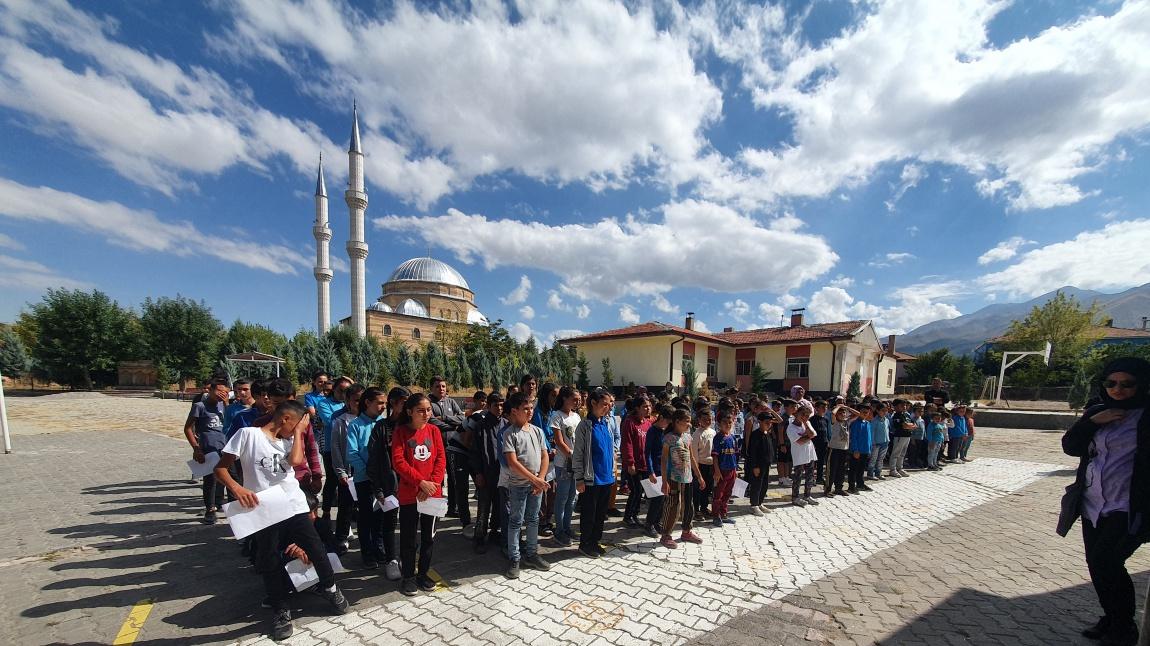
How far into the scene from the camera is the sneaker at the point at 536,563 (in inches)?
158

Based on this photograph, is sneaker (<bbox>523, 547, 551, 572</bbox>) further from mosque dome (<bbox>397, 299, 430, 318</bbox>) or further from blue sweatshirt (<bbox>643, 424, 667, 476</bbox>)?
mosque dome (<bbox>397, 299, 430, 318</bbox>)

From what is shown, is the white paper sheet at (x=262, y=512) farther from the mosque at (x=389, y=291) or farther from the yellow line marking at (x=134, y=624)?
the mosque at (x=389, y=291)

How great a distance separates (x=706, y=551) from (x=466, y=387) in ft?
95.8

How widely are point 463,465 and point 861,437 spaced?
6.56 meters

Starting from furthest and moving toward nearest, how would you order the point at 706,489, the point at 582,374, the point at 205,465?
the point at 582,374 < the point at 706,489 < the point at 205,465

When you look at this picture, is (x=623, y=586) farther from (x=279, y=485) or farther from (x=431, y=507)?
(x=279, y=485)

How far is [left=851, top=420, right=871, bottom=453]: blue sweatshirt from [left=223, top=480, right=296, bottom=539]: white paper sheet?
26.4 ft

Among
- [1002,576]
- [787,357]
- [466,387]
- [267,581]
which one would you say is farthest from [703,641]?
[466,387]

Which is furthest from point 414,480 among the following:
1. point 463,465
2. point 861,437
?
point 861,437

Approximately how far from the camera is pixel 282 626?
2887 millimetres

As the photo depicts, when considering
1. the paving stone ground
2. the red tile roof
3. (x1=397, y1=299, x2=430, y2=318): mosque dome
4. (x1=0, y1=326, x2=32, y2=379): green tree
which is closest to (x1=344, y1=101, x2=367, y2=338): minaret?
(x1=397, y1=299, x2=430, y2=318): mosque dome

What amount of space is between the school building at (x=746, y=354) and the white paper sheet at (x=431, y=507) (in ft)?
75.1

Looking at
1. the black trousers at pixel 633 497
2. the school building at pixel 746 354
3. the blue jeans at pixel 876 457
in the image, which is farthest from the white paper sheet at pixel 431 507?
the school building at pixel 746 354

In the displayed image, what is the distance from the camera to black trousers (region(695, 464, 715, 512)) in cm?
553
